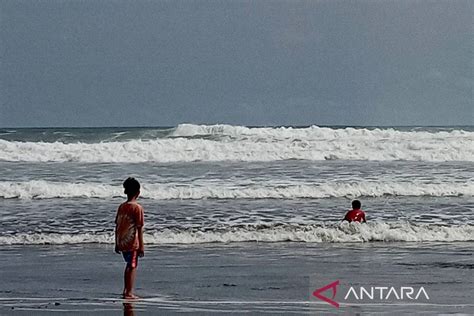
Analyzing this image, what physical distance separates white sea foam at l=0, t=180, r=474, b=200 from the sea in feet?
0.09

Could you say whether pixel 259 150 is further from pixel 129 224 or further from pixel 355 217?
pixel 129 224

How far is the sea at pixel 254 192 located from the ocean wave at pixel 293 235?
0.07ft

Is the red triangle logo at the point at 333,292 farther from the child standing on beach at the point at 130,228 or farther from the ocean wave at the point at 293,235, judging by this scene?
the ocean wave at the point at 293,235

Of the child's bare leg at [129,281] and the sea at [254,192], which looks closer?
the child's bare leg at [129,281]

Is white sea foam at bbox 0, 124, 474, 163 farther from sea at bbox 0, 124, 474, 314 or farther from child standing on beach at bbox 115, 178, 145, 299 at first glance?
child standing on beach at bbox 115, 178, 145, 299

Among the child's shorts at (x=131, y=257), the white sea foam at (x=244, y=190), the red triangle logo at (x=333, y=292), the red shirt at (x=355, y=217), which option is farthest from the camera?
the white sea foam at (x=244, y=190)

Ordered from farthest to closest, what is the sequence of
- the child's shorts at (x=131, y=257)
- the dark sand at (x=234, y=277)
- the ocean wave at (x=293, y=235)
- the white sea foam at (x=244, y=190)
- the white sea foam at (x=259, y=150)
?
the white sea foam at (x=259, y=150), the white sea foam at (x=244, y=190), the ocean wave at (x=293, y=235), the child's shorts at (x=131, y=257), the dark sand at (x=234, y=277)

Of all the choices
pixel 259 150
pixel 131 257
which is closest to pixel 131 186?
pixel 131 257

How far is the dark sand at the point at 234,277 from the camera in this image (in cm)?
725

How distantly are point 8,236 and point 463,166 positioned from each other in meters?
13.7

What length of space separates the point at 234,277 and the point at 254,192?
7.89 m

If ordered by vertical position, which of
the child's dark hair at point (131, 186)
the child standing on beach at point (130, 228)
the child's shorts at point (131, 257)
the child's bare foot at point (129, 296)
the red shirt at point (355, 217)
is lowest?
the child's bare foot at point (129, 296)

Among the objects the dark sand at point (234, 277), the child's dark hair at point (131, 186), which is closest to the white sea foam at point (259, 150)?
the dark sand at point (234, 277)

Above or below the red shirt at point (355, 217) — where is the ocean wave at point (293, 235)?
below
